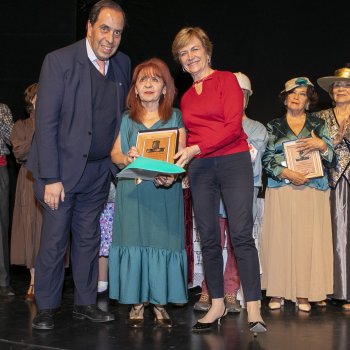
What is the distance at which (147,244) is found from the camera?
14.0ft

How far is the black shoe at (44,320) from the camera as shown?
419 cm

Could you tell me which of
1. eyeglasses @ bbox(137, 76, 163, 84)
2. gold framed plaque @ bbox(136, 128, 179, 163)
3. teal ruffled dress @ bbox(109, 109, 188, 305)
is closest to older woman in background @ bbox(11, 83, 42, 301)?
teal ruffled dress @ bbox(109, 109, 188, 305)

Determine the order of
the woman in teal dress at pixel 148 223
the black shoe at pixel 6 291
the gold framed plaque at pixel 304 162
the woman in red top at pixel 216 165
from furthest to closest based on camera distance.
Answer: the black shoe at pixel 6 291 → the gold framed plaque at pixel 304 162 → the woman in teal dress at pixel 148 223 → the woman in red top at pixel 216 165

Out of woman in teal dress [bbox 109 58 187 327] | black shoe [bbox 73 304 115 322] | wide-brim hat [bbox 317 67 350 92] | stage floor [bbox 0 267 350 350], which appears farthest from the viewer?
wide-brim hat [bbox 317 67 350 92]

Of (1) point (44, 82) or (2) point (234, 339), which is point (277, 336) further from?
(1) point (44, 82)

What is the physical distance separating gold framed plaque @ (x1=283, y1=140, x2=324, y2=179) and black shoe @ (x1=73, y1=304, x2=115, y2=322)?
1.64 meters

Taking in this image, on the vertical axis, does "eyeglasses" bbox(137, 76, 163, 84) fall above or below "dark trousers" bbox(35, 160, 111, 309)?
above

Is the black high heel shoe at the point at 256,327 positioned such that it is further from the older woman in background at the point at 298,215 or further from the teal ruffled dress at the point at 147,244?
the older woman in background at the point at 298,215

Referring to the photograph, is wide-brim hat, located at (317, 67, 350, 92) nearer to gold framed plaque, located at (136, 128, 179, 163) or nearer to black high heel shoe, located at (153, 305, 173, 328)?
gold framed plaque, located at (136, 128, 179, 163)

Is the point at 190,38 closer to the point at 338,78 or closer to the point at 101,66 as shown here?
the point at 101,66

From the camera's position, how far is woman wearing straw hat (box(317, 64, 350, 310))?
5051 mm

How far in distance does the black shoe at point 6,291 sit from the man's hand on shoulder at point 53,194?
152 centimetres

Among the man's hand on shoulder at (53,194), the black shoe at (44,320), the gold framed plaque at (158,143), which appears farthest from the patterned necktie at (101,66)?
the black shoe at (44,320)

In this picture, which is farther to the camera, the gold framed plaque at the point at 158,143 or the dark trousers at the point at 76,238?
the dark trousers at the point at 76,238
